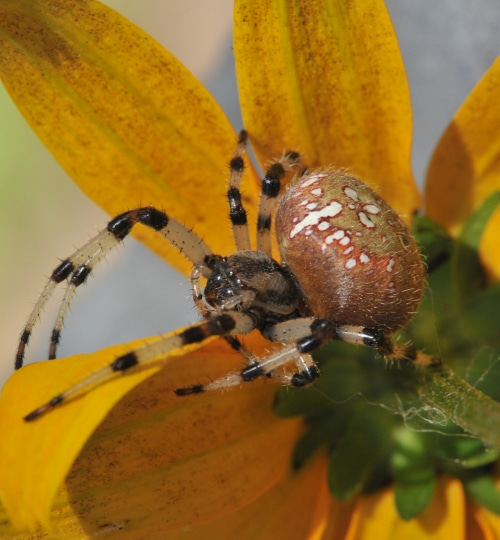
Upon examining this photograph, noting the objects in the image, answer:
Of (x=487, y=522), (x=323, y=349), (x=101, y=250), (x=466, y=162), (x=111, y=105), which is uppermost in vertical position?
(x=111, y=105)

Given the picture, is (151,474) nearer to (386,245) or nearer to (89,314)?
(386,245)

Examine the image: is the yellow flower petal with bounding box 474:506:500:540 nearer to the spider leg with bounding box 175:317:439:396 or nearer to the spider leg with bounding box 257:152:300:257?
the spider leg with bounding box 175:317:439:396

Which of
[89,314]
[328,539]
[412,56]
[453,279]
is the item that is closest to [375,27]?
[453,279]

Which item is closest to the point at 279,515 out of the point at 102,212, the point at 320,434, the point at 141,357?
the point at 320,434

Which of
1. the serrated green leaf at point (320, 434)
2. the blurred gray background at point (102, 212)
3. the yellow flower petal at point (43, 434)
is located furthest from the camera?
the blurred gray background at point (102, 212)

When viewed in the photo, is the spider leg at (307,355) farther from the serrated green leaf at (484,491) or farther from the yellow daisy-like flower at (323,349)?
the serrated green leaf at (484,491)

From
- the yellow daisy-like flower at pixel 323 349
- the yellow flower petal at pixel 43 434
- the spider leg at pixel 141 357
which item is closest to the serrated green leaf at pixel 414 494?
the yellow daisy-like flower at pixel 323 349

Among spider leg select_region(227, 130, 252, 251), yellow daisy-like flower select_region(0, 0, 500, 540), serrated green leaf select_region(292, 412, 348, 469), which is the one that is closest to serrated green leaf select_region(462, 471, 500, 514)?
yellow daisy-like flower select_region(0, 0, 500, 540)

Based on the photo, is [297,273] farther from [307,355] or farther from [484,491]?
[484,491]
